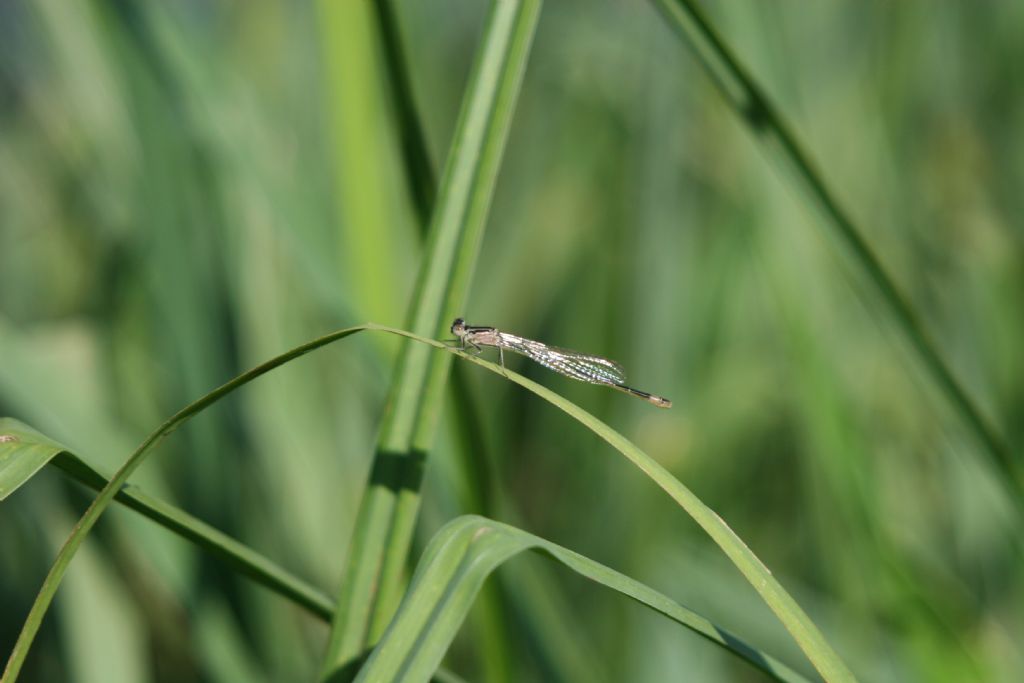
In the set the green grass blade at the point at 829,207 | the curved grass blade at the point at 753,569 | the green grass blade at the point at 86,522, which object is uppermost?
the green grass blade at the point at 829,207

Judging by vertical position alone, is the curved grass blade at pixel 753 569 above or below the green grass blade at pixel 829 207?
below

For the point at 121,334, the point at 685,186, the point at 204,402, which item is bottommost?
the point at 204,402

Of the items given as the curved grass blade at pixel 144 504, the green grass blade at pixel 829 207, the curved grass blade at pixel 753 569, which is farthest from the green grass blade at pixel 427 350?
the green grass blade at pixel 829 207

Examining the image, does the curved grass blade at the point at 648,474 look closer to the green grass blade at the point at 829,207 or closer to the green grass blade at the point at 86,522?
the green grass blade at the point at 86,522

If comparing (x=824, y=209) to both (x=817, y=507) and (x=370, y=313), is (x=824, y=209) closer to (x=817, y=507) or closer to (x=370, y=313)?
(x=370, y=313)

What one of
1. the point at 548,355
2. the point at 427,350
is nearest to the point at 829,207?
the point at 427,350

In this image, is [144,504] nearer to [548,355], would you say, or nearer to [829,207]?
[829,207]

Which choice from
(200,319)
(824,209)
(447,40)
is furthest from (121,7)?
(447,40)
